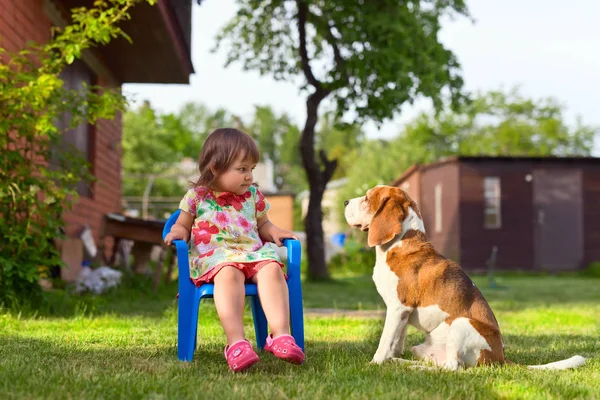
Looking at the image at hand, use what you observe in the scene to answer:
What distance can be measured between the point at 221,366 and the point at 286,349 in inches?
14.5

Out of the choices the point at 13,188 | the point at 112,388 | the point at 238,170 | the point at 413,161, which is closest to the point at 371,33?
the point at 13,188

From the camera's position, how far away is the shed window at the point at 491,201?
23.6m

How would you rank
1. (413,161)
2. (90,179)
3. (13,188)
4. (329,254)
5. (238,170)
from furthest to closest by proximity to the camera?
(413,161)
(329,254)
(90,179)
(13,188)
(238,170)

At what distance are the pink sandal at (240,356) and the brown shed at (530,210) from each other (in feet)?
67.4

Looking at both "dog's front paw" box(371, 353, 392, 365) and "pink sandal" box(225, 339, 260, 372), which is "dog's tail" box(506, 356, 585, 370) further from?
"pink sandal" box(225, 339, 260, 372)

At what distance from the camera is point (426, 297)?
3.84m

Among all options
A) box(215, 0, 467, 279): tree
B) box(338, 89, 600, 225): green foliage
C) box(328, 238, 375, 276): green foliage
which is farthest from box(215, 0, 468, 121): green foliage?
box(338, 89, 600, 225): green foliage

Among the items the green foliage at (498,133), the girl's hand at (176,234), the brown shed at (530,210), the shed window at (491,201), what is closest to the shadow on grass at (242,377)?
the girl's hand at (176,234)

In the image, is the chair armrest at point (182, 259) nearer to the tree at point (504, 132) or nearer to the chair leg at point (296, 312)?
the chair leg at point (296, 312)

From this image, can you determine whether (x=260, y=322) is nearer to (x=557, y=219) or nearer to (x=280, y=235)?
(x=280, y=235)

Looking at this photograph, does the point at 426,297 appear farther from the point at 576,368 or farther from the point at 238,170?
the point at 238,170

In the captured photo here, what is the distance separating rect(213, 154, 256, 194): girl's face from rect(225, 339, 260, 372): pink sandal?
922 mm

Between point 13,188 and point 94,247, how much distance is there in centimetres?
419

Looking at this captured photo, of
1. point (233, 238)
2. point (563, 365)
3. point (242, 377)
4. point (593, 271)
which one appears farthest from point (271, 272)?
point (593, 271)
